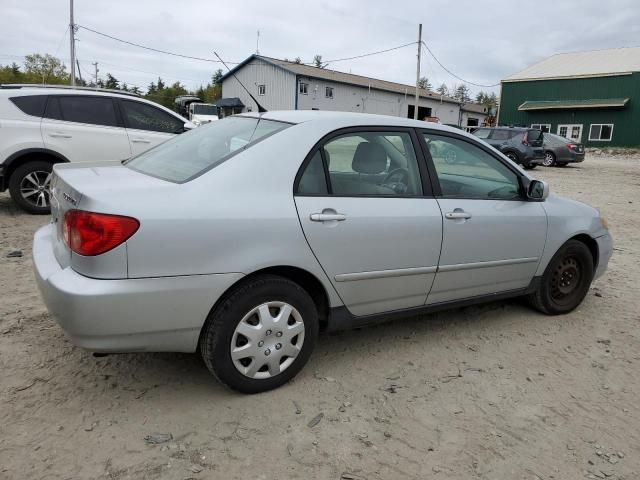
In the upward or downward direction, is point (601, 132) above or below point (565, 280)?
above

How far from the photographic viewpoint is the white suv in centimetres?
674

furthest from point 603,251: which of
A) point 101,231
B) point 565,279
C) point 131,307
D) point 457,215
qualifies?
point 101,231

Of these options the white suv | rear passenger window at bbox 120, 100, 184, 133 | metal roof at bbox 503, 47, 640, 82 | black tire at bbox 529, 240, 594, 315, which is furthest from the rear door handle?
metal roof at bbox 503, 47, 640, 82

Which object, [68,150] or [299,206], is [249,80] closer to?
[68,150]

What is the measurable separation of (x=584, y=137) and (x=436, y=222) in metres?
39.6

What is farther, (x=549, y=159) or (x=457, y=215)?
(x=549, y=159)

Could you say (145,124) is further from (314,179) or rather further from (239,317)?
(239,317)

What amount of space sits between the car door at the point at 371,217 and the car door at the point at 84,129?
4.93m

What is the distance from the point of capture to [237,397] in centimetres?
288

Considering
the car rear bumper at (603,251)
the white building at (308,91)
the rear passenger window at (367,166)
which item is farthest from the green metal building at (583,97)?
the rear passenger window at (367,166)

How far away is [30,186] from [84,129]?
105 centimetres

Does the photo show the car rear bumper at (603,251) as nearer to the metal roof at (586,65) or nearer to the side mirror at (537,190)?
the side mirror at (537,190)

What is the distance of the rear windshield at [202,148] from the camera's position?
9.44 feet

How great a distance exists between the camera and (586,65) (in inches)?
1569
